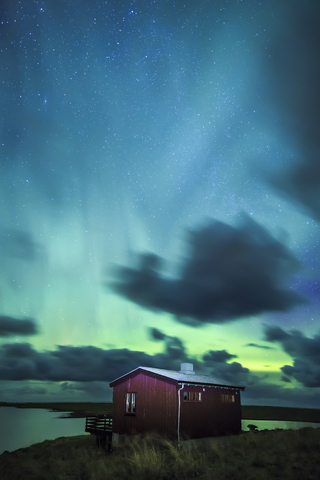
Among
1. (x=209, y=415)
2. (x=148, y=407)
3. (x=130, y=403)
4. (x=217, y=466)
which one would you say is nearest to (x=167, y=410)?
(x=148, y=407)

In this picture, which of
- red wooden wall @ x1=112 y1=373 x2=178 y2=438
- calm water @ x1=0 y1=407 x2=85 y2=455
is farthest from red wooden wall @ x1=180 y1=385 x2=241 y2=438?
calm water @ x1=0 y1=407 x2=85 y2=455

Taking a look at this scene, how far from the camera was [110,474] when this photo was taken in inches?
603

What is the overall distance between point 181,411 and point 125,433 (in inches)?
233

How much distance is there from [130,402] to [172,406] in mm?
4870

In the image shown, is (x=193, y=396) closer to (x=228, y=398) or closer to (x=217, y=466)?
(x=228, y=398)

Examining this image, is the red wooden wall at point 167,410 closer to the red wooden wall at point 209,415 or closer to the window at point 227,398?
the red wooden wall at point 209,415

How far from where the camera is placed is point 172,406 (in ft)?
82.6

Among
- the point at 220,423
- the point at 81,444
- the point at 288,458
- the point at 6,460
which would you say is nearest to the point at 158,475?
the point at 288,458

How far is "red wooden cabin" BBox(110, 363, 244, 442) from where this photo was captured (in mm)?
25203

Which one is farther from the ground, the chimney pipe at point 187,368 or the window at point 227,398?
the chimney pipe at point 187,368

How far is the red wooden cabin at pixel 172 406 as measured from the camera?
25203 millimetres

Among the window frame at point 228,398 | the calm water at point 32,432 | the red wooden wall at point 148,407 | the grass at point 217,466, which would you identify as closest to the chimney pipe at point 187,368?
the window frame at point 228,398

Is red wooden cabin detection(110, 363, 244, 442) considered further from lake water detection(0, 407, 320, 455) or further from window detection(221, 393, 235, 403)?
lake water detection(0, 407, 320, 455)

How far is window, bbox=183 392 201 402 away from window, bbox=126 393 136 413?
4.93 m
